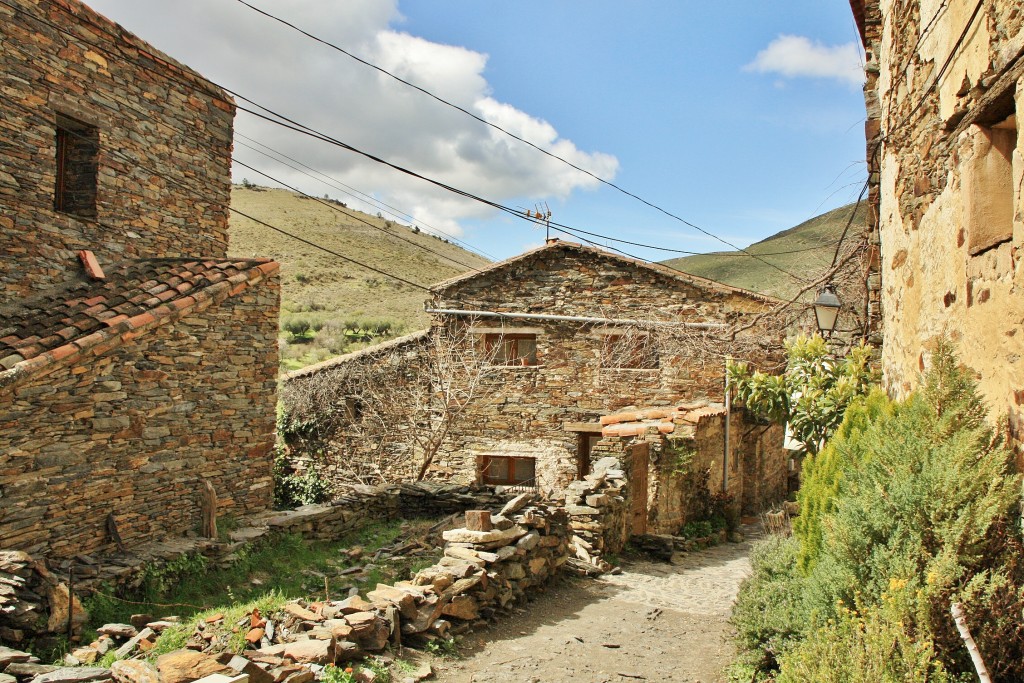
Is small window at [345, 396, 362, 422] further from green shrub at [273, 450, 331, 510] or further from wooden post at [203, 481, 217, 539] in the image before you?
wooden post at [203, 481, 217, 539]

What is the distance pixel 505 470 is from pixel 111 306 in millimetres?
9858

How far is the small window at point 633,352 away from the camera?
15.1m

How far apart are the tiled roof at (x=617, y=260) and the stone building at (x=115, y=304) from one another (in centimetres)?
694

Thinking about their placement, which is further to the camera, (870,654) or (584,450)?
(584,450)

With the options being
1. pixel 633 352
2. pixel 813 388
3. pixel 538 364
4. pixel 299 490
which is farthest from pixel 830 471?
pixel 299 490

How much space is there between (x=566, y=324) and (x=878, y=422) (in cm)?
1136

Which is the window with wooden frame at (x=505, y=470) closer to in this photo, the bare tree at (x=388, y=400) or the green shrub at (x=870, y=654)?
the bare tree at (x=388, y=400)

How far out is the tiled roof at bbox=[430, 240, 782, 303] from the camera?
48.2 ft

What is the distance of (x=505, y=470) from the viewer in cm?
1608

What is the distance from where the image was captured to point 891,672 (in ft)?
9.95

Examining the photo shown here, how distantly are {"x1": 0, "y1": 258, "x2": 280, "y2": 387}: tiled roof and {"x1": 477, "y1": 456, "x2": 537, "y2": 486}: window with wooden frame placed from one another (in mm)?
8013

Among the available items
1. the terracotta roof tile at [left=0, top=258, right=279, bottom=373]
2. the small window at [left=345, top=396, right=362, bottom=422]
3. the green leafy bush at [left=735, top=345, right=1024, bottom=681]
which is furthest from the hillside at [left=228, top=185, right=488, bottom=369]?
the green leafy bush at [left=735, top=345, right=1024, bottom=681]

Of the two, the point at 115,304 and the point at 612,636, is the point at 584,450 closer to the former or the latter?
the point at 612,636

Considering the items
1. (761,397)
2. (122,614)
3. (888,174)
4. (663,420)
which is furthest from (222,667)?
(663,420)
